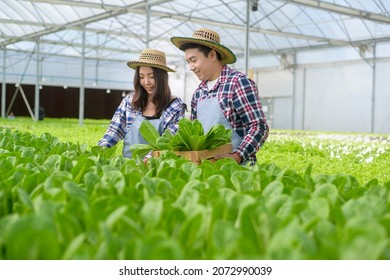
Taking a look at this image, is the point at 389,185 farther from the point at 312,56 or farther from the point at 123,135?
the point at 312,56

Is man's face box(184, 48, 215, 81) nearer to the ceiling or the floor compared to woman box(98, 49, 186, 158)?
nearer to the ceiling

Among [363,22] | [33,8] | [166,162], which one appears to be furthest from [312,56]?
[166,162]

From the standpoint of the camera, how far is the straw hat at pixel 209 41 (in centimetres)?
373

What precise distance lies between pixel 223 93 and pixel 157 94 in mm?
719

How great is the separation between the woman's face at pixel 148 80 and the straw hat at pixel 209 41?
501mm

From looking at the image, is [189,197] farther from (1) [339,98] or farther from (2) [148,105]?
(1) [339,98]

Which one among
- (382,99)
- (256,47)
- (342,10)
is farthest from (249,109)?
(256,47)

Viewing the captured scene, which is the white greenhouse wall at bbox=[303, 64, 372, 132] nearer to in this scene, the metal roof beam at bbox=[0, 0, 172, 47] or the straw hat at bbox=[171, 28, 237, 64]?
the metal roof beam at bbox=[0, 0, 172, 47]

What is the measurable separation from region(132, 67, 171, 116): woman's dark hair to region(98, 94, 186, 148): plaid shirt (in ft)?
0.16

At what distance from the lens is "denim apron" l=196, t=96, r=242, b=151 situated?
377cm

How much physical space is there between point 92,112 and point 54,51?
6453 millimetres

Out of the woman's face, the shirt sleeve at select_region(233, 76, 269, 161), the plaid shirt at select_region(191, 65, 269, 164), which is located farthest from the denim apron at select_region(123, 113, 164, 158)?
the shirt sleeve at select_region(233, 76, 269, 161)

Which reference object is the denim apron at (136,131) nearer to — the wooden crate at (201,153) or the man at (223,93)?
the man at (223,93)
